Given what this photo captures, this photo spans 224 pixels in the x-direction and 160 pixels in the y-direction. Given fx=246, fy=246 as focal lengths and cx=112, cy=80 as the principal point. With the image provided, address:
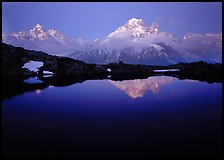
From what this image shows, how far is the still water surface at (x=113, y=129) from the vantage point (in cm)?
1688

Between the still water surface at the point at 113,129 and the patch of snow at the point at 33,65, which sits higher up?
the patch of snow at the point at 33,65

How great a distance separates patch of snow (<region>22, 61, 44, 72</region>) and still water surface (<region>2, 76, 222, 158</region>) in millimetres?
62216

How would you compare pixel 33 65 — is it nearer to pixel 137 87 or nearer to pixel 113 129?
pixel 137 87

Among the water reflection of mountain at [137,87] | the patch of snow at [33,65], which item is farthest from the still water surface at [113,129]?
the patch of snow at [33,65]

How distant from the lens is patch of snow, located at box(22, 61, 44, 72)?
93.8 metres

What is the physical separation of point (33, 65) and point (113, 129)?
276 feet

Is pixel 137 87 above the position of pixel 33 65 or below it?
below

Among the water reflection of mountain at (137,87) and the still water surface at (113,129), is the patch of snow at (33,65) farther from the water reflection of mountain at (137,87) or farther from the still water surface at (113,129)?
the still water surface at (113,129)

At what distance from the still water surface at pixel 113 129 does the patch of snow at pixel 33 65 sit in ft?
204

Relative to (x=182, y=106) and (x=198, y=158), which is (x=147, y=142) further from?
(x=182, y=106)

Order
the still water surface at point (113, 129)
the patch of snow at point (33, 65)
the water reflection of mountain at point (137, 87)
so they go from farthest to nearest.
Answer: the patch of snow at point (33, 65) → the water reflection of mountain at point (137, 87) → the still water surface at point (113, 129)

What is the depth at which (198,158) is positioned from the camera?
15484mm

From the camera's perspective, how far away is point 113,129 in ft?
71.9

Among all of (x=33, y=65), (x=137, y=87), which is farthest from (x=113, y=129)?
(x=33, y=65)
